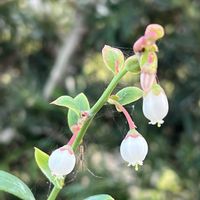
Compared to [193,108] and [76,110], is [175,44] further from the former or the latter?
[76,110]

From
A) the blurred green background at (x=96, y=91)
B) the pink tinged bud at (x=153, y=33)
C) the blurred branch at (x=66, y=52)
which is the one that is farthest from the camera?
the blurred branch at (x=66, y=52)

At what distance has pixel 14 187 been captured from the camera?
2.49 feet

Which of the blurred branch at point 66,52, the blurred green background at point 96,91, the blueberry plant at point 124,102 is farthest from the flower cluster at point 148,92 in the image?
the blurred branch at point 66,52

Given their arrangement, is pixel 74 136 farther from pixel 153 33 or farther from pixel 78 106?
pixel 153 33

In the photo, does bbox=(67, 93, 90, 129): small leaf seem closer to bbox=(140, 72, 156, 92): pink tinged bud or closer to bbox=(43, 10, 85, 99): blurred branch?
bbox=(140, 72, 156, 92): pink tinged bud

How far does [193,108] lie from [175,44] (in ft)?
0.70

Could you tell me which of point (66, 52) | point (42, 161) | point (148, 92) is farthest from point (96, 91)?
point (148, 92)

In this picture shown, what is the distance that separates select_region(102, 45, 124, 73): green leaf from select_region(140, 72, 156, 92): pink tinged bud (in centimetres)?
6

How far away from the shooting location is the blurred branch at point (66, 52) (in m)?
2.14

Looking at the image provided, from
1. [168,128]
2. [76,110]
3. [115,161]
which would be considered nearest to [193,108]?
[168,128]

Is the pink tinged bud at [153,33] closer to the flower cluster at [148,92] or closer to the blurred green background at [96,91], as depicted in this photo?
the flower cluster at [148,92]

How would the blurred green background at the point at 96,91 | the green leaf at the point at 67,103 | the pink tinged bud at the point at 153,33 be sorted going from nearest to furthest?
the pink tinged bud at the point at 153,33, the green leaf at the point at 67,103, the blurred green background at the point at 96,91

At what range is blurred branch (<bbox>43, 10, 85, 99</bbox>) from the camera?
2143mm

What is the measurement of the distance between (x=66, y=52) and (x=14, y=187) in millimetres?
1471
